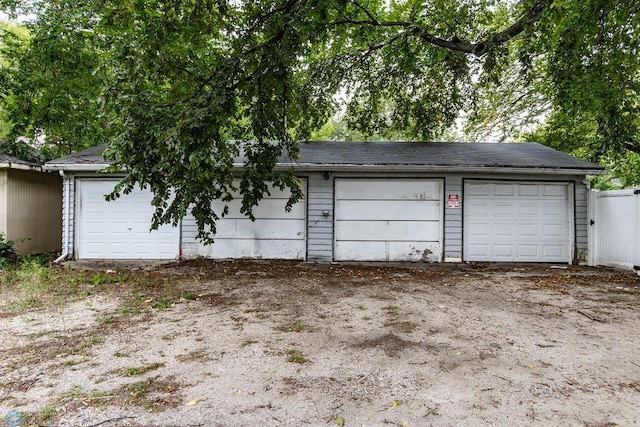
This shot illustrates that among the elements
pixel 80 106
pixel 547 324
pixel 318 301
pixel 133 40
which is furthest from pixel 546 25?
pixel 80 106

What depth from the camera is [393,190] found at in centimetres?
838

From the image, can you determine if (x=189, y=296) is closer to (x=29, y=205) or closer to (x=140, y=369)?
(x=140, y=369)

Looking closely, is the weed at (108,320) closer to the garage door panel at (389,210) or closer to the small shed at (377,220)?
the small shed at (377,220)

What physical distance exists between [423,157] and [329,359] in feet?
21.0

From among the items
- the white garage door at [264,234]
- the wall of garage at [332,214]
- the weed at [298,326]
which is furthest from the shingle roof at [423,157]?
the weed at [298,326]

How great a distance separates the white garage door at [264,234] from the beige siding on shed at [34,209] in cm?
418

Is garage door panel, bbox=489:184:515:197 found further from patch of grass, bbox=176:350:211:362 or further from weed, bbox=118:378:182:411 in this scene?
weed, bbox=118:378:182:411

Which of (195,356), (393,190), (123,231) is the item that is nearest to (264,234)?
(393,190)

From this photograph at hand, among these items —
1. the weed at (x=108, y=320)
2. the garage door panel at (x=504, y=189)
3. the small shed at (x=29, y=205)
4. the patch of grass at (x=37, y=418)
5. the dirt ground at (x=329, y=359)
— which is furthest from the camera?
the garage door panel at (x=504, y=189)

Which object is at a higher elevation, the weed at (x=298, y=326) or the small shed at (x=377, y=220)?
the small shed at (x=377, y=220)

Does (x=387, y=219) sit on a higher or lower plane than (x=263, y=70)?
lower

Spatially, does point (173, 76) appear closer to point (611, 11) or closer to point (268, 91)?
point (268, 91)

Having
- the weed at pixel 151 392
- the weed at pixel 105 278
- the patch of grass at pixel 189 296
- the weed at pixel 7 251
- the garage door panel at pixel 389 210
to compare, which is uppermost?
the garage door panel at pixel 389 210

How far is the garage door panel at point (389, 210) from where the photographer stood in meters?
8.34
